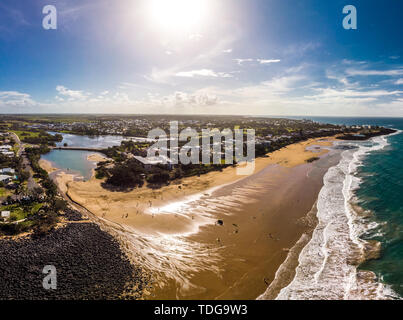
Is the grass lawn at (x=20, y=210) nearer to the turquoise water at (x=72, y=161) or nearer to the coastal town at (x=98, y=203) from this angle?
the coastal town at (x=98, y=203)

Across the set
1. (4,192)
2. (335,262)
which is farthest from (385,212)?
(4,192)

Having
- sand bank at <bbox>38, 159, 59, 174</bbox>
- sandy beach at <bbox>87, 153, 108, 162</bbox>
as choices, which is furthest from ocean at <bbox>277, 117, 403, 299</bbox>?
sandy beach at <bbox>87, 153, 108, 162</bbox>

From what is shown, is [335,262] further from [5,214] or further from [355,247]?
→ [5,214]
